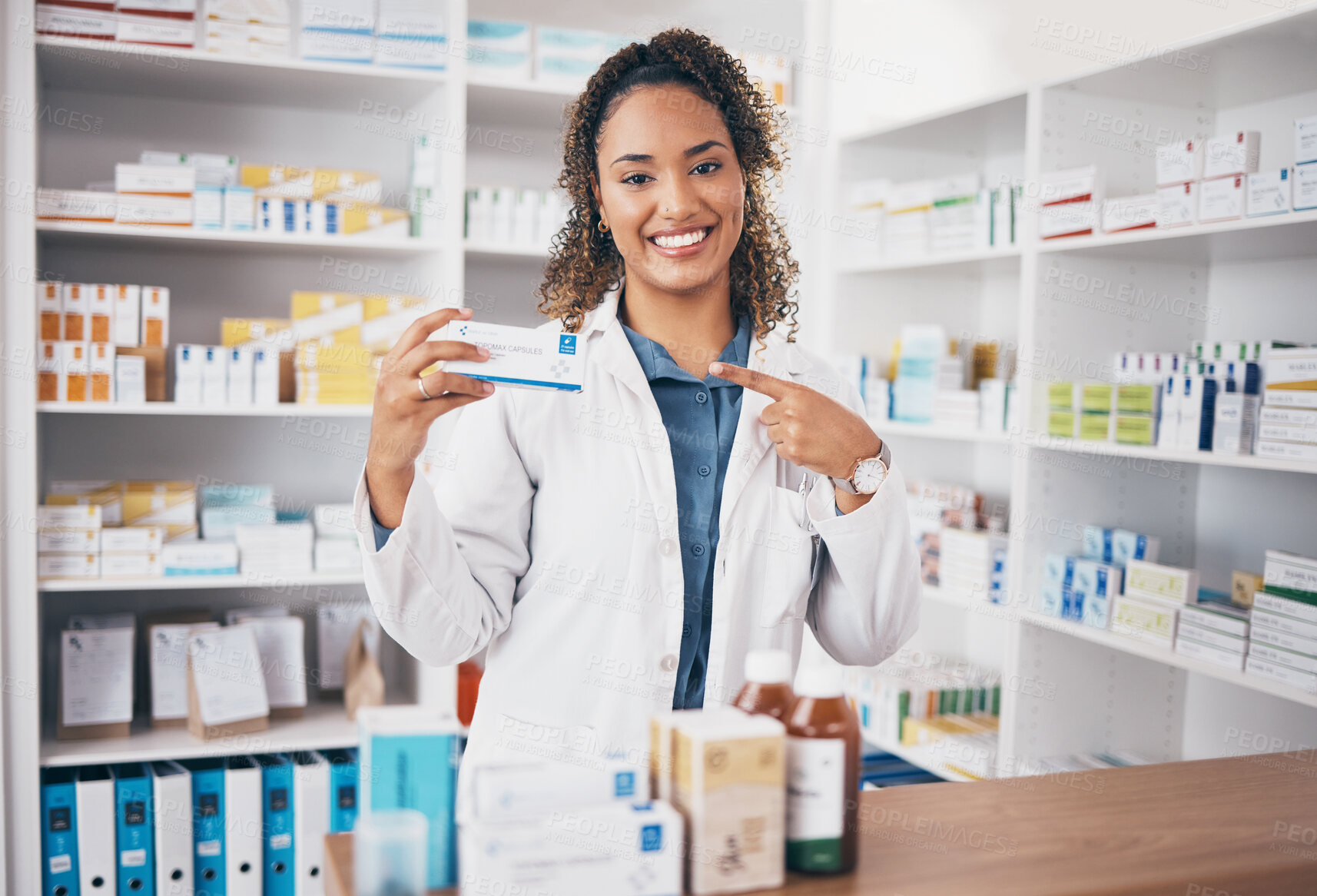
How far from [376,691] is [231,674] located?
0.42m

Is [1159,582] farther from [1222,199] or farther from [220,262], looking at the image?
[220,262]

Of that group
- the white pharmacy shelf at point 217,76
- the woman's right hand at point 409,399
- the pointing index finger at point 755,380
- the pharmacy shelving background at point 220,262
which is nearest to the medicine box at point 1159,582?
the pointing index finger at point 755,380

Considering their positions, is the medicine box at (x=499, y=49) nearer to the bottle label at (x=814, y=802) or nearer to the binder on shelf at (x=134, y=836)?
the binder on shelf at (x=134, y=836)

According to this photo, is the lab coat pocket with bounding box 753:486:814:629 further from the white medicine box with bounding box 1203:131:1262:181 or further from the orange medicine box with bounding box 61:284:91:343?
the orange medicine box with bounding box 61:284:91:343

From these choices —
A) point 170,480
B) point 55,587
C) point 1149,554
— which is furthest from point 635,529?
point 170,480

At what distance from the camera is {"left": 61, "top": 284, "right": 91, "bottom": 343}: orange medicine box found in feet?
9.13

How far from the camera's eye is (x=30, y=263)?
8.74 ft

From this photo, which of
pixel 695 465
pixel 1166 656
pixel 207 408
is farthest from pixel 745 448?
pixel 207 408

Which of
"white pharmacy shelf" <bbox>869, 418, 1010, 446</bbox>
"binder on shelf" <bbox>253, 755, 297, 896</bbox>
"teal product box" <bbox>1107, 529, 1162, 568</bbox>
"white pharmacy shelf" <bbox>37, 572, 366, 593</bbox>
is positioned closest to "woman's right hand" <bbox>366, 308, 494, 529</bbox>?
"white pharmacy shelf" <bbox>37, 572, 366, 593</bbox>

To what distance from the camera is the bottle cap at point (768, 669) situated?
958mm

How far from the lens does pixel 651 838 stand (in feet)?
2.77

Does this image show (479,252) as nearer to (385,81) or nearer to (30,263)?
(385,81)

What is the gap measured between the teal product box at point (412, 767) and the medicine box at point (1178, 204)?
2.09m

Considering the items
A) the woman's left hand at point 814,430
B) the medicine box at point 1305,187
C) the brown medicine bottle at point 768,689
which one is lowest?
the brown medicine bottle at point 768,689
